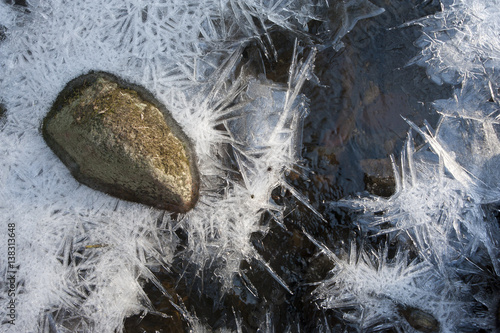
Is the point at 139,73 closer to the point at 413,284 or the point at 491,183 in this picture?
the point at 413,284

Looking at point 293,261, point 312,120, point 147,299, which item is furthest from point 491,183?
point 147,299

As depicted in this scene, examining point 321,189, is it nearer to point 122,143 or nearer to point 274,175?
point 274,175

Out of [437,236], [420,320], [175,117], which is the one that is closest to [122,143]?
[175,117]

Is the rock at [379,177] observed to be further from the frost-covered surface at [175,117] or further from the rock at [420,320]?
the rock at [420,320]

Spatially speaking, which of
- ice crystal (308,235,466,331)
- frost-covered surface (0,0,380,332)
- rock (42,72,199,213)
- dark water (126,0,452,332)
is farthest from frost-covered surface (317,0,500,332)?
rock (42,72,199,213)

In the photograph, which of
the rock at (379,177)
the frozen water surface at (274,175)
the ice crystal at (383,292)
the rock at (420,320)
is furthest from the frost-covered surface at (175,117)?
the rock at (420,320)

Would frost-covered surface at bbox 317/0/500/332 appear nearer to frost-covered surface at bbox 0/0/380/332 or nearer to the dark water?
the dark water
